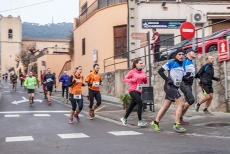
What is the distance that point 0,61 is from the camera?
100 metres

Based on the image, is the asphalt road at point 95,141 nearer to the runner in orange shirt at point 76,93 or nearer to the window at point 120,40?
the runner in orange shirt at point 76,93

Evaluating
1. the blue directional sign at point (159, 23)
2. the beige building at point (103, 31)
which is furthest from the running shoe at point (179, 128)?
the blue directional sign at point (159, 23)

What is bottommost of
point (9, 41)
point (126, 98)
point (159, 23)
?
point (126, 98)

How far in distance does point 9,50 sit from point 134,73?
97196 millimetres

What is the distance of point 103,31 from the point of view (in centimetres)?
2416

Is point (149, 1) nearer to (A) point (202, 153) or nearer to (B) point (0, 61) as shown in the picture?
(A) point (202, 153)

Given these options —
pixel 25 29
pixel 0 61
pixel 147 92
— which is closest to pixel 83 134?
pixel 147 92

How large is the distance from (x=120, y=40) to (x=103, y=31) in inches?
64.9

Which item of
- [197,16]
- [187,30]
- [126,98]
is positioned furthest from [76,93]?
[197,16]

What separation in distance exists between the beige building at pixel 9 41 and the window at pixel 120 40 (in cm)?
8259

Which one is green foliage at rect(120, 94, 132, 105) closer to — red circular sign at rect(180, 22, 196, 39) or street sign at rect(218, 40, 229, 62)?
red circular sign at rect(180, 22, 196, 39)

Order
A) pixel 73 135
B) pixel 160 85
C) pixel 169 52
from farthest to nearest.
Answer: pixel 169 52, pixel 160 85, pixel 73 135

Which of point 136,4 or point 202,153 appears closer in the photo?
point 202,153

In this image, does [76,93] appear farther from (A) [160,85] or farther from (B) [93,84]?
(A) [160,85]
